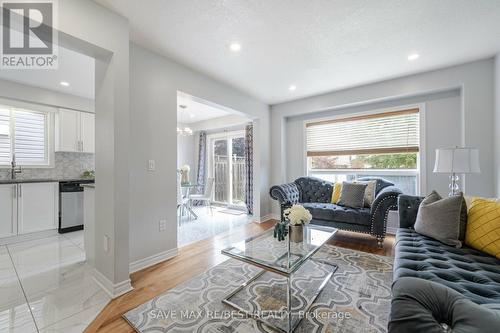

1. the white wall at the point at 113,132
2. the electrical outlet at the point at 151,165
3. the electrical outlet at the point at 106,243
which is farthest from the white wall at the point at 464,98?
the electrical outlet at the point at 106,243

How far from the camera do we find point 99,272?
2.10 metres

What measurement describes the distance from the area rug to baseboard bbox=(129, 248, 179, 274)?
0.65 m

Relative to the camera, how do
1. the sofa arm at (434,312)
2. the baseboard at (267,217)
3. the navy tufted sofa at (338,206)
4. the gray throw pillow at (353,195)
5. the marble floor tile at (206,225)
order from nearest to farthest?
1. the sofa arm at (434,312)
2. the navy tufted sofa at (338,206)
3. the gray throw pillow at (353,195)
4. the marble floor tile at (206,225)
5. the baseboard at (267,217)

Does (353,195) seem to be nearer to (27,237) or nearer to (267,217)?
(267,217)

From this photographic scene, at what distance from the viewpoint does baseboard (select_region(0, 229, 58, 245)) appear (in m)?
3.17

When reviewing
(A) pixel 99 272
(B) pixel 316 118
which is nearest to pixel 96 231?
(A) pixel 99 272

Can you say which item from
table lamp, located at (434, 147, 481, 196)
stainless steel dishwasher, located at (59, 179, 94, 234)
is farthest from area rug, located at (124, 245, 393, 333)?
stainless steel dishwasher, located at (59, 179, 94, 234)

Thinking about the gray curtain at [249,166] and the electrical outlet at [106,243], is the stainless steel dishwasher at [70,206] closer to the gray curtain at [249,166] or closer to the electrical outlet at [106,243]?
the electrical outlet at [106,243]

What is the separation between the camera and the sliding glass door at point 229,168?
5.88 meters

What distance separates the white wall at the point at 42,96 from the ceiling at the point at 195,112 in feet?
6.13

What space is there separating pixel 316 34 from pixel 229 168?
431cm

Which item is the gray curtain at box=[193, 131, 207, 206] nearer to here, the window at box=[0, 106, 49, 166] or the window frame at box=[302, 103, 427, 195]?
the window at box=[0, 106, 49, 166]

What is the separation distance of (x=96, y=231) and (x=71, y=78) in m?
2.75

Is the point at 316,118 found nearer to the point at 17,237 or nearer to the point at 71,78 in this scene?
the point at 71,78
